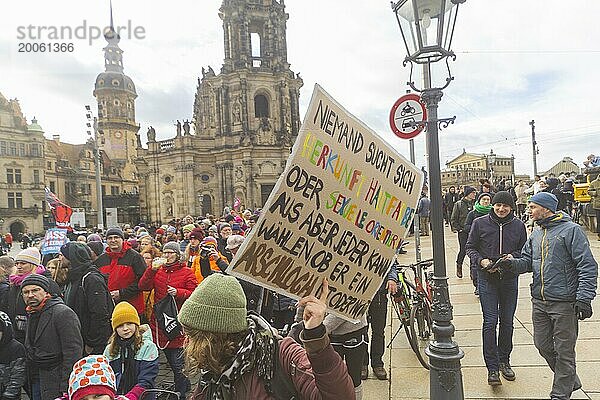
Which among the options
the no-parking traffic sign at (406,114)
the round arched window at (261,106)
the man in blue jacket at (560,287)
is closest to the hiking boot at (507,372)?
the man in blue jacket at (560,287)

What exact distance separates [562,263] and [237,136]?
4526 centimetres

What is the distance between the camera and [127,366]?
3.96 meters

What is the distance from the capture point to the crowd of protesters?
1900 mm

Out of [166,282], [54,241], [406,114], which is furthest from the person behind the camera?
[54,241]

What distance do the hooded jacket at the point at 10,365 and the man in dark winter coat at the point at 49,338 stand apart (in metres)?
0.11

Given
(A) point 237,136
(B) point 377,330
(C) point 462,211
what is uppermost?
(A) point 237,136

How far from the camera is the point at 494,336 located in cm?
476

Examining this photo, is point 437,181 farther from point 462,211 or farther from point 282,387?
point 462,211

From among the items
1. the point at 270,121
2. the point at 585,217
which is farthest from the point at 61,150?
the point at 585,217

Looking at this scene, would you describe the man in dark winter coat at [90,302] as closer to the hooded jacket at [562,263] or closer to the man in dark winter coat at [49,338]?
the man in dark winter coat at [49,338]

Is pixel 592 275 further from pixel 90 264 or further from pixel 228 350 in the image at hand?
pixel 90 264

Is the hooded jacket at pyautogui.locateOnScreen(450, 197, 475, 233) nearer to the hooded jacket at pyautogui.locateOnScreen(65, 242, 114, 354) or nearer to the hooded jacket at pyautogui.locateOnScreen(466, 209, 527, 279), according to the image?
the hooded jacket at pyautogui.locateOnScreen(466, 209, 527, 279)

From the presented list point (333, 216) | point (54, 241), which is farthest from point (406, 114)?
point (54, 241)

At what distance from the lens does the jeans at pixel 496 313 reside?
478 centimetres
